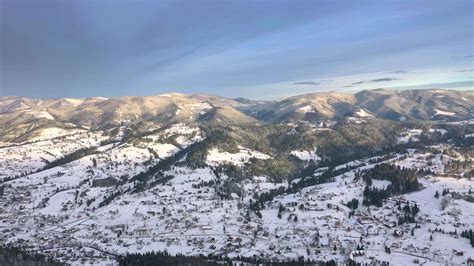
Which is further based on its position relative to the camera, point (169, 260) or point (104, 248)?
point (104, 248)

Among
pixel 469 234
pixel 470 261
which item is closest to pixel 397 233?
pixel 469 234

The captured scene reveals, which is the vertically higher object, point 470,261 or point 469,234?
point 469,234

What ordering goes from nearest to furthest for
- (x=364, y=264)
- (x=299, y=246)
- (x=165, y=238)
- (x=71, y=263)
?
1. (x=364, y=264)
2. (x=71, y=263)
3. (x=299, y=246)
4. (x=165, y=238)

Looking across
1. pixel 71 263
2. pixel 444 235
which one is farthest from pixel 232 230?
pixel 444 235

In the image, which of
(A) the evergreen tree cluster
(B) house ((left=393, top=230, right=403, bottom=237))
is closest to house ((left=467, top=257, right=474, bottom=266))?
(A) the evergreen tree cluster

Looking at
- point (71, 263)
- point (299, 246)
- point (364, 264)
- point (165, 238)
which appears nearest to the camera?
point (364, 264)

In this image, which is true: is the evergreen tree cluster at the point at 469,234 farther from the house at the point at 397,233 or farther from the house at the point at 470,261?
the house at the point at 397,233

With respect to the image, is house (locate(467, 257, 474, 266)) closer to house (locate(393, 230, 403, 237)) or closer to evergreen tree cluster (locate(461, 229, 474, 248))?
evergreen tree cluster (locate(461, 229, 474, 248))

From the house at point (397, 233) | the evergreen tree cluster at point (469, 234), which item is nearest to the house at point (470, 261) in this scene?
the evergreen tree cluster at point (469, 234)

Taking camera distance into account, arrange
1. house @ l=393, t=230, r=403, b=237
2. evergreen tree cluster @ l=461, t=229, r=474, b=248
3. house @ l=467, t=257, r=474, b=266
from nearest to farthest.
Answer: house @ l=467, t=257, r=474, b=266 < evergreen tree cluster @ l=461, t=229, r=474, b=248 < house @ l=393, t=230, r=403, b=237

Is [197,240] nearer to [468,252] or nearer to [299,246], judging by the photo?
[299,246]

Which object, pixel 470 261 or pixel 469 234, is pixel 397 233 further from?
pixel 470 261
